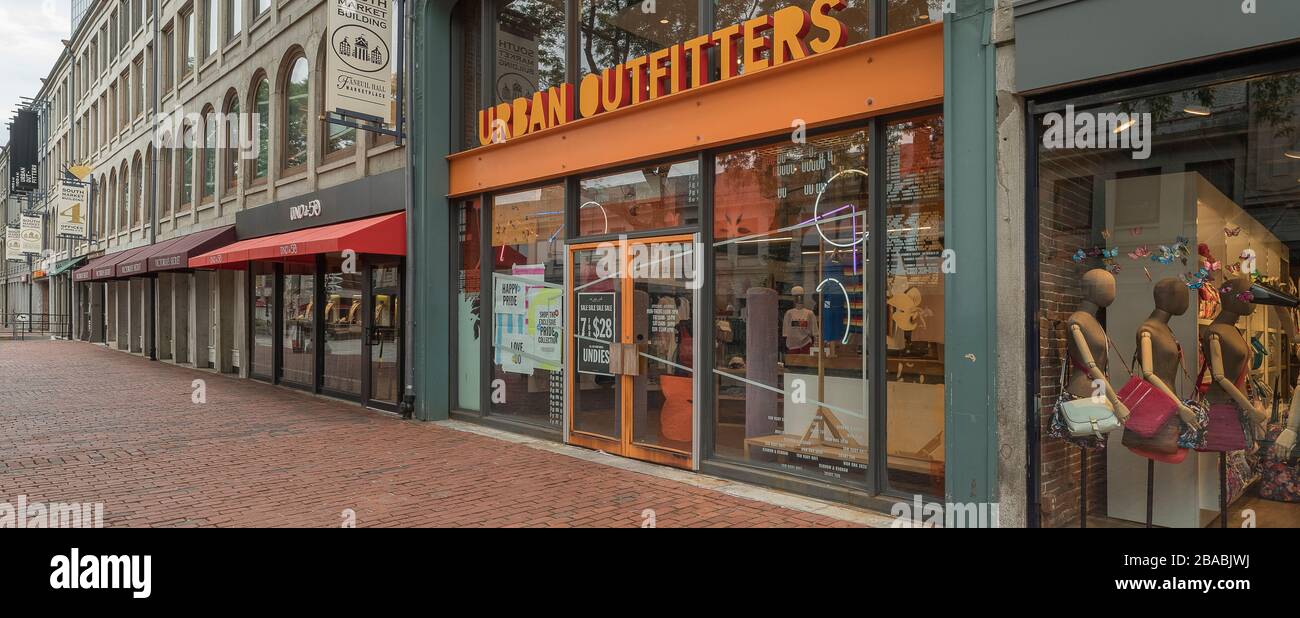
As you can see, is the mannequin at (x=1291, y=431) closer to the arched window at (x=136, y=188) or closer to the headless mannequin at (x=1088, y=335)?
the headless mannequin at (x=1088, y=335)

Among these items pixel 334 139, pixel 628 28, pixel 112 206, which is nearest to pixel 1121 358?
pixel 628 28

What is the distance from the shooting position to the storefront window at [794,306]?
19.7 ft

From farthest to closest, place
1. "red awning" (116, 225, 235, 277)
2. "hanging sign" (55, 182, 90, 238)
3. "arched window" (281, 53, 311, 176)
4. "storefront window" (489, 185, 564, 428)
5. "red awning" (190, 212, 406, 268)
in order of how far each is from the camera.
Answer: "hanging sign" (55, 182, 90, 238)
"red awning" (116, 225, 235, 277)
"arched window" (281, 53, 311, 176)
"red awning" (190, 212, 406, 268)
"storefront window" (489, 185, 564, 428)

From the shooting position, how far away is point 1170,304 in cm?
475

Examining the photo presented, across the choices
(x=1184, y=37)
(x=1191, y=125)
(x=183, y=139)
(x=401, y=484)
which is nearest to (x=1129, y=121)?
(x=1191, y=125)

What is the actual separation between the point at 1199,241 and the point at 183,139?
21.6m

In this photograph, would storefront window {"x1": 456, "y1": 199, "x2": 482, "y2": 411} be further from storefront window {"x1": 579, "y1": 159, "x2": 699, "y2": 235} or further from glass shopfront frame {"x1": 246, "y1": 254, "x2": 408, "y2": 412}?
storefront window {"x1": 579, "y1": 159, "x2": 699, "y2": 235}

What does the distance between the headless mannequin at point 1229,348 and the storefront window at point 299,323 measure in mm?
12229

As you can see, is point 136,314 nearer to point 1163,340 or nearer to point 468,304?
point 468,304

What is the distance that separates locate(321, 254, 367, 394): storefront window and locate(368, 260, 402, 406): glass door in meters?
0.33

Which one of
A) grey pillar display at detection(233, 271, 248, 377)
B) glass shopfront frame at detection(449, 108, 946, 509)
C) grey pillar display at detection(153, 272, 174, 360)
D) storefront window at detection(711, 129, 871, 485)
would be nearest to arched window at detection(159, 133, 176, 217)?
grey pillar display at detection(153, 272, 174, 360)

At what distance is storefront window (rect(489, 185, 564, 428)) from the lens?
8.62 meters

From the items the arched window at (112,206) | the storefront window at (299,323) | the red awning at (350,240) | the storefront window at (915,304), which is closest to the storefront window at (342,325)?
the storefront window at (299,323)

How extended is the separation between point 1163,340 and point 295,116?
13836 mm
